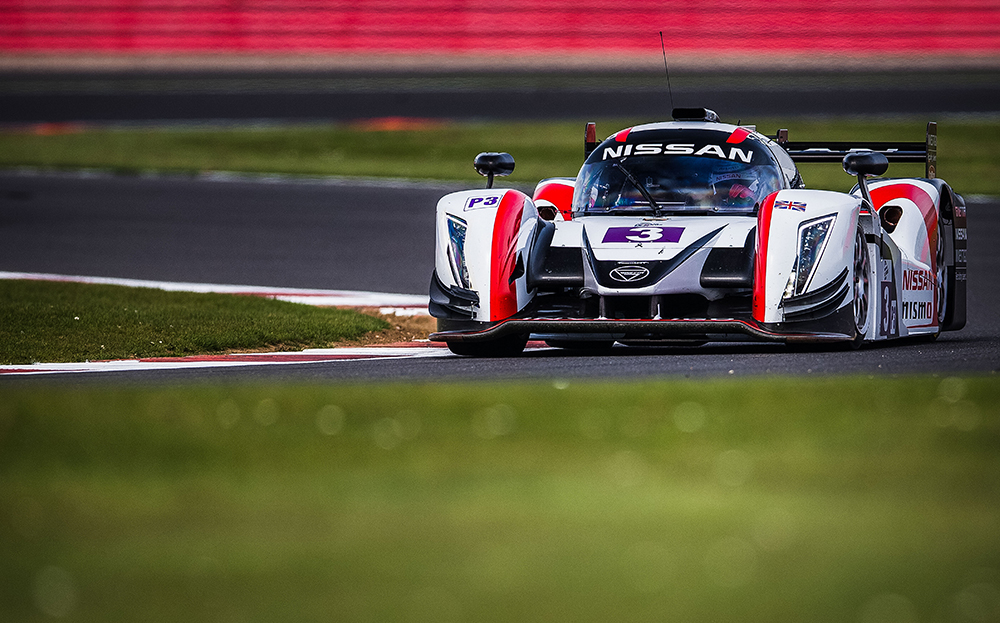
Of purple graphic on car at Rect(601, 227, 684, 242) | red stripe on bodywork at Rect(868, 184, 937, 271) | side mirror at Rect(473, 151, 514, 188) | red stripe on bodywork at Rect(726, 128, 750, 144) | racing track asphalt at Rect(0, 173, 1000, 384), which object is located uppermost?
red stripe on bodywork at Rect(726, 128, 750, 144)

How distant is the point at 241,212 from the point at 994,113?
42.2 feet

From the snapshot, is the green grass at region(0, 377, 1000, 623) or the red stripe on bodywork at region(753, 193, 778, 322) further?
the red stripe on bodywork at region(753, 193, 778, 322)

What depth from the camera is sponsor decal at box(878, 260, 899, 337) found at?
9.05 meters

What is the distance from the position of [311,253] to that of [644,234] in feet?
22.8

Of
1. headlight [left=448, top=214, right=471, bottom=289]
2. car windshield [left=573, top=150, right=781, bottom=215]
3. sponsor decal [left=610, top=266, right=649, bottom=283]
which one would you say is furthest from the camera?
car windshield [left=573, top=150, right=781, bottom=215]

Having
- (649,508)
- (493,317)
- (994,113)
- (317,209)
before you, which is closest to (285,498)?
(649,508)

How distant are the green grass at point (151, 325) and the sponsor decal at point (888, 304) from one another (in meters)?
3.42

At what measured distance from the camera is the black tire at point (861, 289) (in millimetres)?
8578

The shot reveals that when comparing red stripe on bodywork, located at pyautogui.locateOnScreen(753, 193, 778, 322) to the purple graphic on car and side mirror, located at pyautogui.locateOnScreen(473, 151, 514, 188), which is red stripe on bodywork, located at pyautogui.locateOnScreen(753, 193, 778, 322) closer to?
the purple graphic on car

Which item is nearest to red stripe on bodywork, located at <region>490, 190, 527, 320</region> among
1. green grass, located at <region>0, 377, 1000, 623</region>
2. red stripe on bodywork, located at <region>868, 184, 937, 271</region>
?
green grass, located at <region>0, 377, 1000, 623</region>

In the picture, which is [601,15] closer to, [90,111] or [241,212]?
[90,111]

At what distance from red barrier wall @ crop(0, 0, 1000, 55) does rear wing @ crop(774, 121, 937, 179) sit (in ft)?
67.9

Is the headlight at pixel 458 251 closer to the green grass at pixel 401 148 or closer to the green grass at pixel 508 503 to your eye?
the green grass at pixel 508 503

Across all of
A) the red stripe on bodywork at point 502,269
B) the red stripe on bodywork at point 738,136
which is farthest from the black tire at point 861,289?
the red stripe on bodywork at point 502,269
